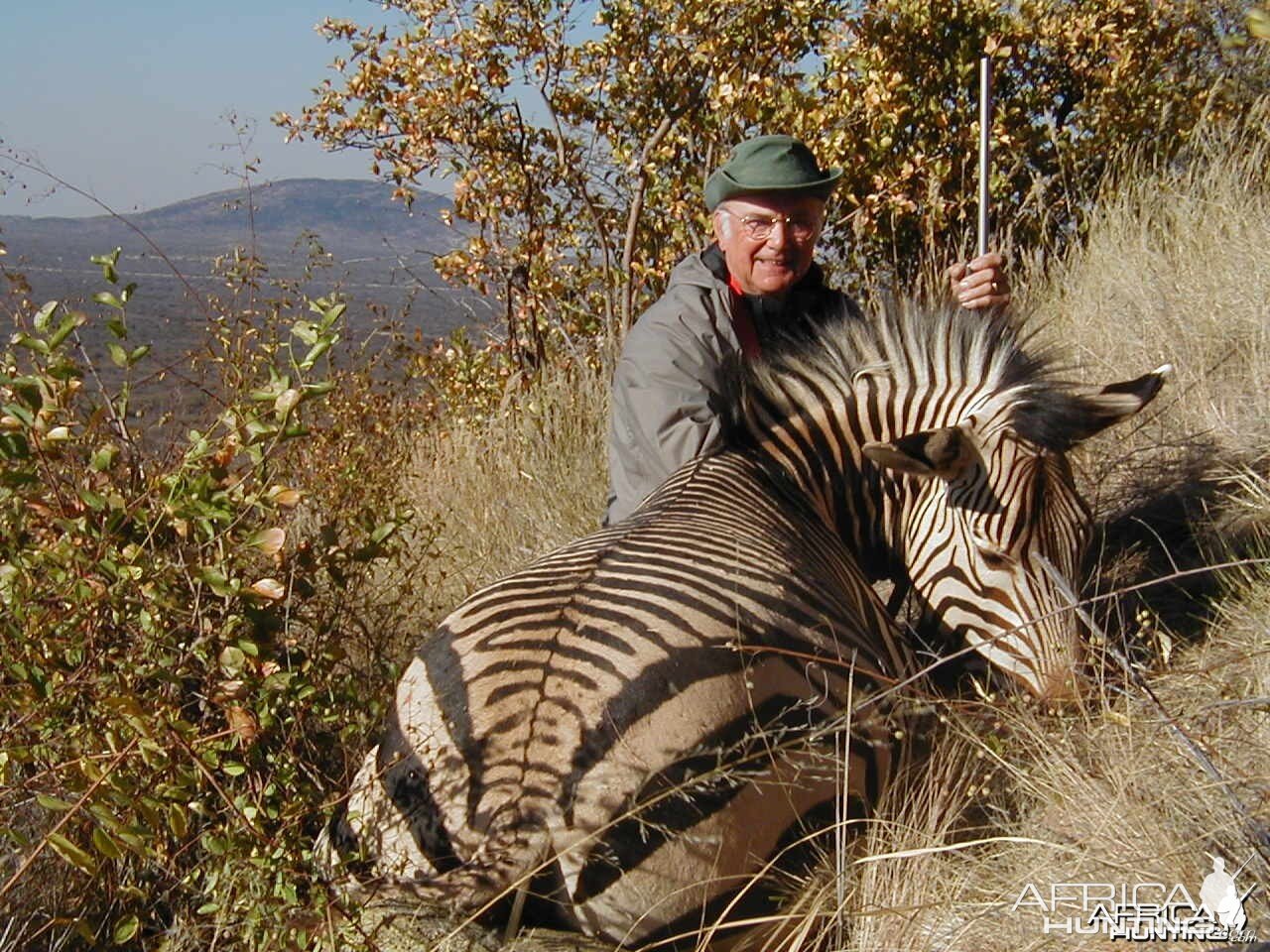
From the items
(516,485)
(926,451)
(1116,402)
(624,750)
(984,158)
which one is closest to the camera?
(624,750)

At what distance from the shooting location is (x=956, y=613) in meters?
3.67

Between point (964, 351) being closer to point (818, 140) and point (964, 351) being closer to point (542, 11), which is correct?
point (818, 140)

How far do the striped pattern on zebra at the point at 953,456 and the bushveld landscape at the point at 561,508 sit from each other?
0.88 ft

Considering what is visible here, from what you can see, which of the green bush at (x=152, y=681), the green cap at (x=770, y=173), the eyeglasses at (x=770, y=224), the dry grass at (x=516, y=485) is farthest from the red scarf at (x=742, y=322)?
the green bush at (x=152, y=681)

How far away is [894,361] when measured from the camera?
4078 mm

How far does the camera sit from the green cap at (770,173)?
4395mm

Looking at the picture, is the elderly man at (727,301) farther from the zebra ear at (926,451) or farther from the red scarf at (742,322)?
the zebra ear at (926,451)

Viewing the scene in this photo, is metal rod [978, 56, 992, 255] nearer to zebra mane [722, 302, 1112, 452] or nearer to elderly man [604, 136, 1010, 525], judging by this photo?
elderly man [604, 136, 1010, 525]

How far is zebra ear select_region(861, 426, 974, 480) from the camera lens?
3426mm

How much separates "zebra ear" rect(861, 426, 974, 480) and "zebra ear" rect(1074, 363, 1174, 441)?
490mm

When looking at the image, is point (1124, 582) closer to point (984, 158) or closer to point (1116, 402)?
point (1116, 402)

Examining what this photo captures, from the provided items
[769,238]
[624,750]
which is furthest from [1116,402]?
[624,750]

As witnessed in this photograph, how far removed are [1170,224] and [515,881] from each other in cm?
654

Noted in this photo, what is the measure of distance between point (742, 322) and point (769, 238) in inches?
12.8
